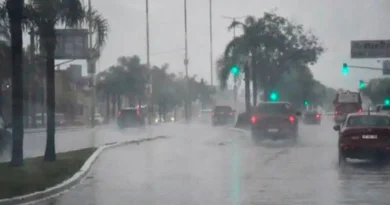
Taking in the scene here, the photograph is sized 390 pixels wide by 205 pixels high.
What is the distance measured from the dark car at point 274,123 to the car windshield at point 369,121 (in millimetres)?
14848

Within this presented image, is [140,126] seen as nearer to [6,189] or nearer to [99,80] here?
[99,80]

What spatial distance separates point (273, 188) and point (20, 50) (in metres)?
8.17

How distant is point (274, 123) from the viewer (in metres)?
42.3

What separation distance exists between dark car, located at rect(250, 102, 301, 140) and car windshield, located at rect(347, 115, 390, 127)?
14.8 metres

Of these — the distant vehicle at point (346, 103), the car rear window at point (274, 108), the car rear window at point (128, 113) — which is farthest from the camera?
the distant vehicle at point (346, 103)

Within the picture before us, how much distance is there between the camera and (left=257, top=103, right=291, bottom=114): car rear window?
142ft

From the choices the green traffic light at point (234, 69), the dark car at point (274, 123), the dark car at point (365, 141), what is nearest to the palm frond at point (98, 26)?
the dark car at point (365, 141)

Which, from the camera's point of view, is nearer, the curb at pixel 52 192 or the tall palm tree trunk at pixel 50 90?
the curb at pixel 52 192

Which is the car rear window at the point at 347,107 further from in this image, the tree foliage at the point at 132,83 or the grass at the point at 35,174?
the grass at the point at 35,174

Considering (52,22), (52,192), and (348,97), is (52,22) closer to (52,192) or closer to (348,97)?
(52,192)

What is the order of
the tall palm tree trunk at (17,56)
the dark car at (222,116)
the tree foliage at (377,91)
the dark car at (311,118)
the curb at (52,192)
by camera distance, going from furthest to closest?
the tree foliage at (377,91) < the dark car at (311,118) < the dark car at (222,116) < the tall palm tree trunk at (17,56) < the curb at (52,192)

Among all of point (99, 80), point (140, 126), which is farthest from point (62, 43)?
point (99, 80)

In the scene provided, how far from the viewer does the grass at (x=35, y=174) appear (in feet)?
60.5

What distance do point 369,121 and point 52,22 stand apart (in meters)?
10.1
